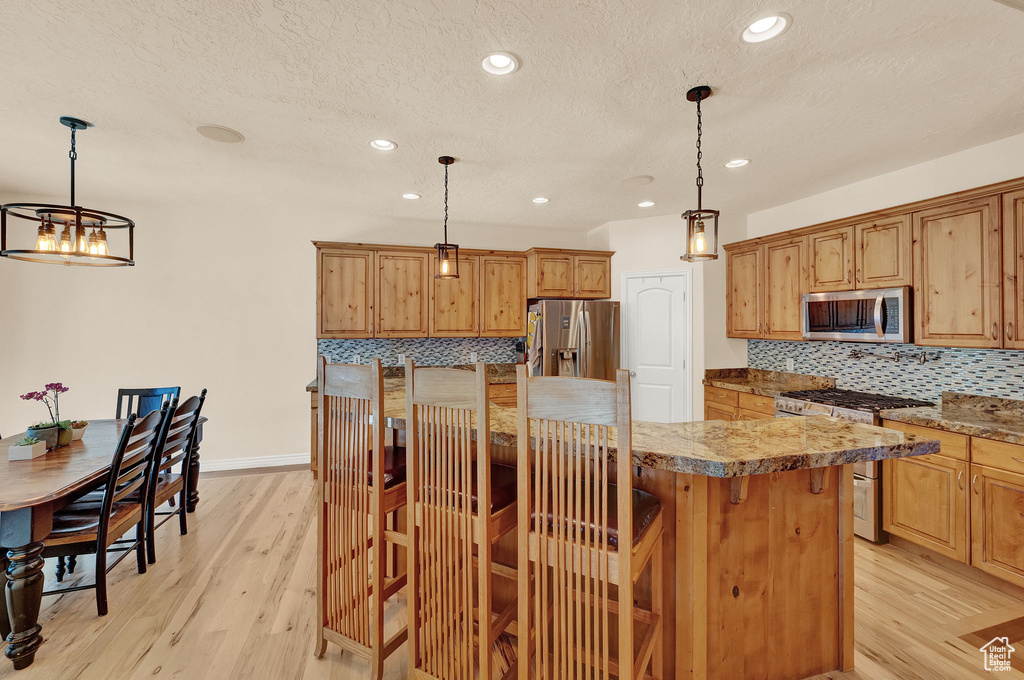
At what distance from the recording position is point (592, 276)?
497 cm

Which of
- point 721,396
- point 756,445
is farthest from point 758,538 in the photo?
point 721,396

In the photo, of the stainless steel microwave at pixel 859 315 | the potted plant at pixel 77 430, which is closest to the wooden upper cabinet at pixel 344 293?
the potted plant at pixel 77 430

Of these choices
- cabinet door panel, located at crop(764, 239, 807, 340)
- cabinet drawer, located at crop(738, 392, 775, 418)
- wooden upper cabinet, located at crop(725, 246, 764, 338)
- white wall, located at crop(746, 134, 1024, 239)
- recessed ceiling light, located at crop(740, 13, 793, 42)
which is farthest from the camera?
wooden upper cabinet, located at crop(725, 246, 764, 338)

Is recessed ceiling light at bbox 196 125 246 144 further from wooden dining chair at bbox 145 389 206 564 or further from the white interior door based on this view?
the white interior door

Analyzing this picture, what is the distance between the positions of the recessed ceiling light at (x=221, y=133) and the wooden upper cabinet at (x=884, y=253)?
4.35 m

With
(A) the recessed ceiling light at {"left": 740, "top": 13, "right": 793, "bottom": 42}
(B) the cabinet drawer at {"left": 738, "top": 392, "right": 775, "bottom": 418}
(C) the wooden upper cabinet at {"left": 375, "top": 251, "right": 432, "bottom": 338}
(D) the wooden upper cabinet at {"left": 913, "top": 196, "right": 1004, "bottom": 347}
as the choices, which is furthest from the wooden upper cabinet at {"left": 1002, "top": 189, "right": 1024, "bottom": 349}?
(C) the wooden upper cabinet at {"left": 375, "top": 251, "right": 432, "bottom": 338}

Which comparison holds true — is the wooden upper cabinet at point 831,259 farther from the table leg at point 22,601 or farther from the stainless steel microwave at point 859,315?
the table leg at point 22,601

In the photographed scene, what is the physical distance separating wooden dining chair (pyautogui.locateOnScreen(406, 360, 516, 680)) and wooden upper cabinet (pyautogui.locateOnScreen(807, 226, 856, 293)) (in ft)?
10.8

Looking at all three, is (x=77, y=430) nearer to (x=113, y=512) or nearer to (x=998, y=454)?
(x=113, y=512)

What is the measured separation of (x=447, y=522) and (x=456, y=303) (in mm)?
3386

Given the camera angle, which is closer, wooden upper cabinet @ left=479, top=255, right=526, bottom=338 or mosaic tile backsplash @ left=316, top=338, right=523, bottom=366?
mosaic tile backsplash @ left=316, top=338, right=523, bottom=366

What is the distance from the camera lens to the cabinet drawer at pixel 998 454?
227cm

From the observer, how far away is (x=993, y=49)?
1885mm

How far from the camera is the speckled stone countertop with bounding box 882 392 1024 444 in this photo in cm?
238
